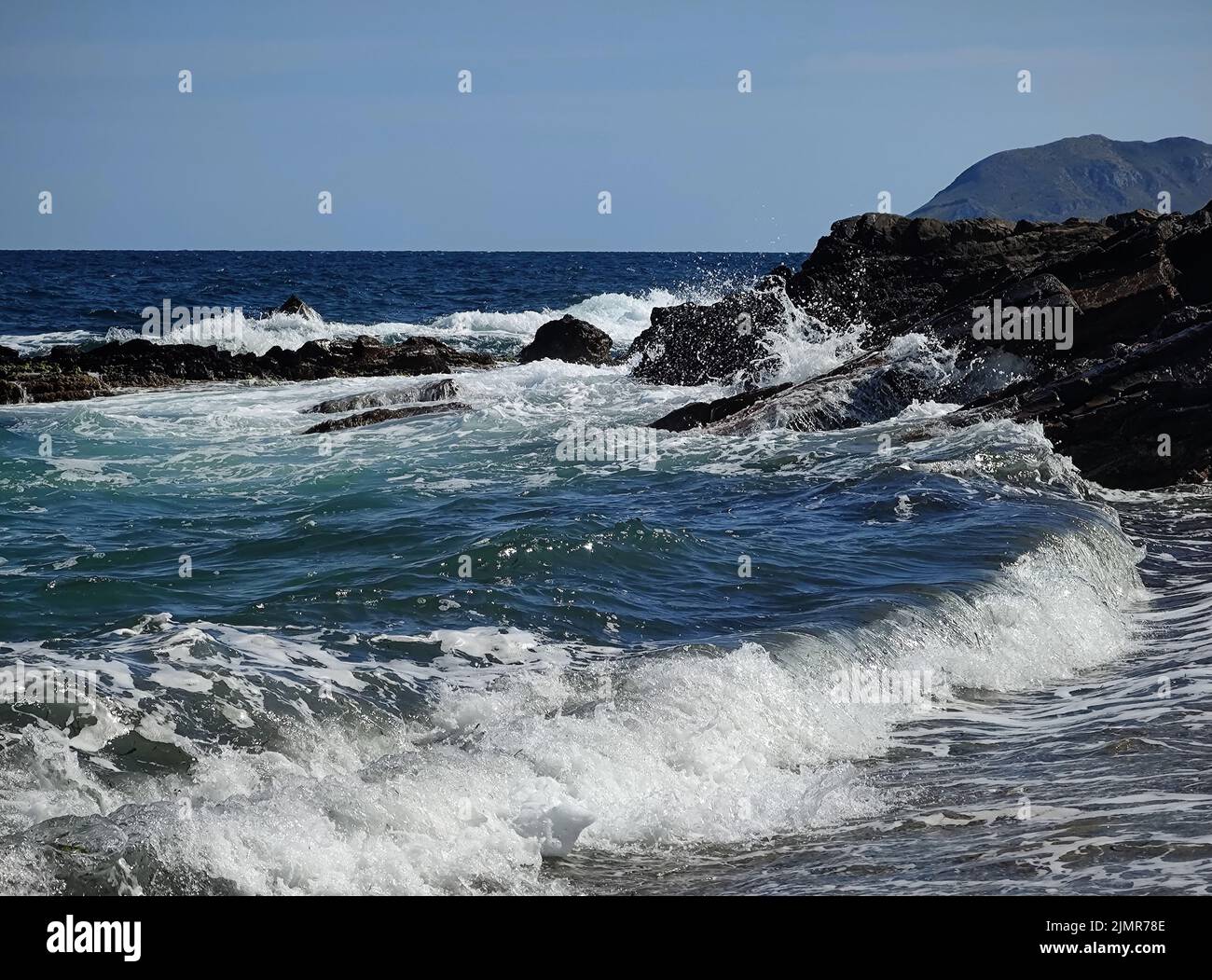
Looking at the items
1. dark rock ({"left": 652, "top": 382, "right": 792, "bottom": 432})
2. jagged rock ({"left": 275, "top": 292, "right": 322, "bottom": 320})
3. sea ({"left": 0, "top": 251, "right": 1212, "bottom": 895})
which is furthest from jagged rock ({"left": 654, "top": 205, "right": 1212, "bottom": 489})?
jagged rock ({"left": 275, "top": 292, "right": 322, "bottom": 320})

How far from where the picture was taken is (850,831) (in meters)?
6.24

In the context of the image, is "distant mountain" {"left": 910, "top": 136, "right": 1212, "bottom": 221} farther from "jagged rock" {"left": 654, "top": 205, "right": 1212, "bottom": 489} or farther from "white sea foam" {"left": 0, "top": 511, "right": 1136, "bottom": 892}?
"white sea foam" {"left": 0, "top": 511, "right": 1136, "bottom": 892}

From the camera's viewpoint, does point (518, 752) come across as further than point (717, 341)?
No

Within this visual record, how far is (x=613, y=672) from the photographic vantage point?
839 cm

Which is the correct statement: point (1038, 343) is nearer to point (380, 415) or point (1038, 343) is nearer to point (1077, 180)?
point (380, 415)

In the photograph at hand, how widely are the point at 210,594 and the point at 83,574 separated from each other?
1313mm

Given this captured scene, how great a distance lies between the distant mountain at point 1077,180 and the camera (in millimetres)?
82938

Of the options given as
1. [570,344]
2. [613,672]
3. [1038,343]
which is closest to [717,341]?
[570,344]

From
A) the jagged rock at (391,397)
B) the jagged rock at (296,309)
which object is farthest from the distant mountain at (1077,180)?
the jagged rock at (391,397)

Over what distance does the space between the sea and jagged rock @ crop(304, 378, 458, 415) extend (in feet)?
17.6

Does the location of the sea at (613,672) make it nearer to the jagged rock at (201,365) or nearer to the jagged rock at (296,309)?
the jagged rock at (201,365)

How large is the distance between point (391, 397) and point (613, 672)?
1602cm
